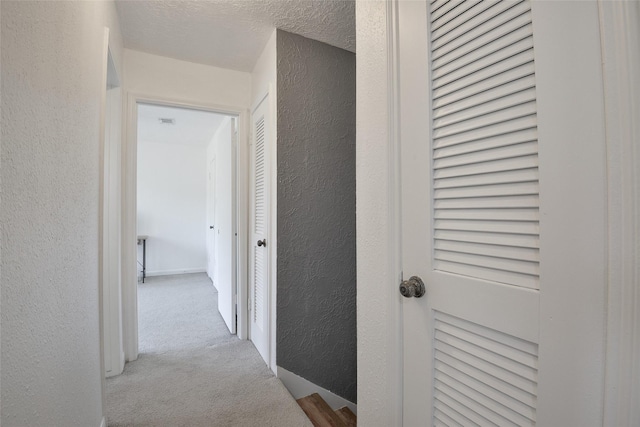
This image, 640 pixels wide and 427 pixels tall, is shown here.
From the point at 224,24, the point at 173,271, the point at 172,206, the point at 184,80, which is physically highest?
the point at 224,24

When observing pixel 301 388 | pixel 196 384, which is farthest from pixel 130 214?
pixel 301 388

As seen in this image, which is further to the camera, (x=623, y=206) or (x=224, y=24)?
(x=224, y=24)

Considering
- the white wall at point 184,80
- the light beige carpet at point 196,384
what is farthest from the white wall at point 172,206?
the white wall at point 184,80

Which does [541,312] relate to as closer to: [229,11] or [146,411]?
[146,411]

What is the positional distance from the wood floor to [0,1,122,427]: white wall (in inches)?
41.6

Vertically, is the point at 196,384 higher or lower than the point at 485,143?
lower

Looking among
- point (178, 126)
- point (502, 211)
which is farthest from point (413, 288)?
point (178, 126)

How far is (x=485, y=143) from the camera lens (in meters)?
0.70

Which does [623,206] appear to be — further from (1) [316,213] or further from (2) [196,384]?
(2) [196,384]

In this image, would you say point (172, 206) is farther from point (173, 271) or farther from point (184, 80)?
point (184, 80)

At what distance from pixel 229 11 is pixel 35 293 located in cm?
176

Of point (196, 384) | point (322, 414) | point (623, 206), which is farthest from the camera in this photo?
point (196, 384)

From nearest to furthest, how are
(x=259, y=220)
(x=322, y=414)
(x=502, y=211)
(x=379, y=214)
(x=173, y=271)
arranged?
1. (x=502, y=211)
2. (x=379, y=214)
3. (x=322, y=414)
4. (x=259, y=220)
5. (x=173, y=271)

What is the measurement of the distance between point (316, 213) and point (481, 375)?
1.42 meters
